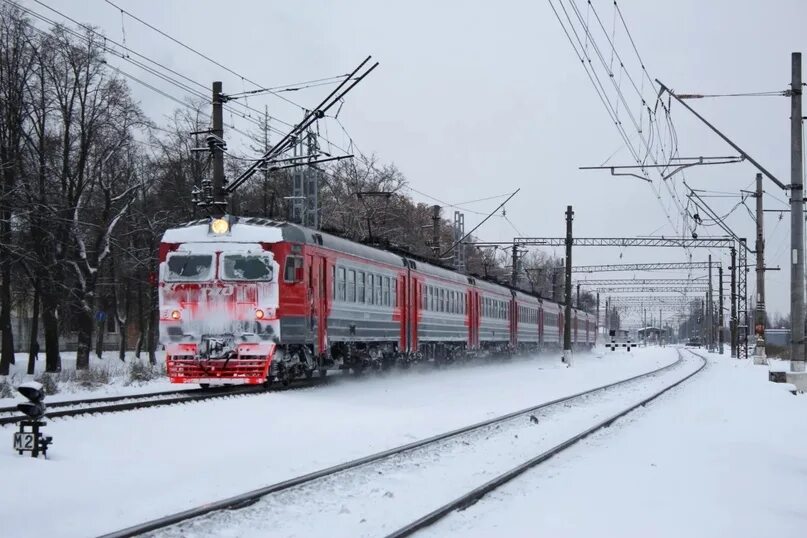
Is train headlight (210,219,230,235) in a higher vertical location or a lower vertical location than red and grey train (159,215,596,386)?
higher

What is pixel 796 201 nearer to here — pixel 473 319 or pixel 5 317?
pixel 473 319

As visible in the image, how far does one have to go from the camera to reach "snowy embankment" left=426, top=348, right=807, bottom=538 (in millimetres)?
7945

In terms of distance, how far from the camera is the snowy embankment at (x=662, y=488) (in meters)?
7.95

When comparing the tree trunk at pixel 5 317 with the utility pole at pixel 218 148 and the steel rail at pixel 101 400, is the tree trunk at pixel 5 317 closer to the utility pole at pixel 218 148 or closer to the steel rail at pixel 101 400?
the utility pole at pixel 218 148

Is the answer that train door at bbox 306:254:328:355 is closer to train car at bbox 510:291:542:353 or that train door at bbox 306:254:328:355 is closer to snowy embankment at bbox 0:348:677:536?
snowy embankment at bbox 0:348:677:536

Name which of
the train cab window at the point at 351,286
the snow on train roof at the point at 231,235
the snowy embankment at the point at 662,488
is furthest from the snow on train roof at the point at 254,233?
the snowy embankment at the point at 662,488

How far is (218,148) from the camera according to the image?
75.0 feet

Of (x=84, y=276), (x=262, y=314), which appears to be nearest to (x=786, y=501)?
(x=262, y=314)

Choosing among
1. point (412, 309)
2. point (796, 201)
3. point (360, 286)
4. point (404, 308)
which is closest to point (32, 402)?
point (360, 286)

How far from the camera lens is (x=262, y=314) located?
18.1 metres

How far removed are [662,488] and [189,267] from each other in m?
11.8

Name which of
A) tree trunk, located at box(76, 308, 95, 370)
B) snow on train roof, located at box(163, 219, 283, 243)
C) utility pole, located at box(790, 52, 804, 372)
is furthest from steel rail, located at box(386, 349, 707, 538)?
tree trunk, located at box(76, 308, 95, 370)

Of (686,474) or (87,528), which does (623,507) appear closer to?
(686,474)

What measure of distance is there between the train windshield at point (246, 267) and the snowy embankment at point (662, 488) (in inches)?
300
